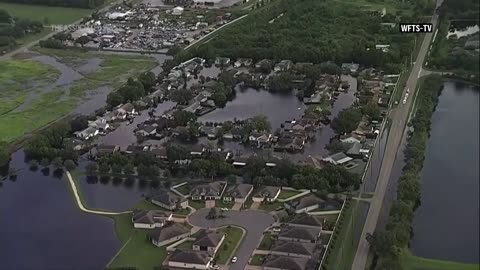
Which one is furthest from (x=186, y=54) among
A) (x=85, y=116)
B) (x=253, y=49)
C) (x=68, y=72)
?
(x=85, y=116)

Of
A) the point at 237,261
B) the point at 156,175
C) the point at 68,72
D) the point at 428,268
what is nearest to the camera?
the point at 428,268

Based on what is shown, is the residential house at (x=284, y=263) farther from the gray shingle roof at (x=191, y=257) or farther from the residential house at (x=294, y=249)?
the gray shingle roof at (x=191, y=257)

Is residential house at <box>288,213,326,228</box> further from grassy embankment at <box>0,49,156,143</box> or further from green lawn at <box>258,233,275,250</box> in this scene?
grassy embankment at <box>0,49,156,143</box>

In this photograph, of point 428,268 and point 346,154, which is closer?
point 428,268

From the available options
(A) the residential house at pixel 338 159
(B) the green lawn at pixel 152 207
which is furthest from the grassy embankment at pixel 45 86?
(A) the residential house at pixel 338 159

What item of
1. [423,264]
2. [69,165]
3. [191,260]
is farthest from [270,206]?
[69,165]

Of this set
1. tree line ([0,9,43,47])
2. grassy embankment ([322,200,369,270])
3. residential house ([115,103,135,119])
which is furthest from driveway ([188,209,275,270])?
tree line ([0,9,43,47])

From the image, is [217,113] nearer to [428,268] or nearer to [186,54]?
[186,54]
